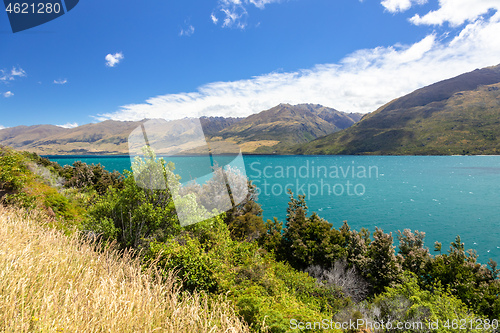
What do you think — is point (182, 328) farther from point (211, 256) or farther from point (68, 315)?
point (211, 256)

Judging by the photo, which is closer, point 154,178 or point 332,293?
point 154,178

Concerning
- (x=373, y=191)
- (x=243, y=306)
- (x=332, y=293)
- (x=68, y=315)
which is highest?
(x=68, y=315)

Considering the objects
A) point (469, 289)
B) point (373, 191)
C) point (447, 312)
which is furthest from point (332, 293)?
point (373, 191)

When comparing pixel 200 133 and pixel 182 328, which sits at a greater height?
pixel 200 133

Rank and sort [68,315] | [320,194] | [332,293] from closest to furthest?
[68,315] → [332,293] → [320,194]

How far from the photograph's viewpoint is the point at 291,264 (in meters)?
20.0

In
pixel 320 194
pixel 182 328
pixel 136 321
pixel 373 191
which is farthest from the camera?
pixel 373 191

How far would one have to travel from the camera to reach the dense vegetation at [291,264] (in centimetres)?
1106

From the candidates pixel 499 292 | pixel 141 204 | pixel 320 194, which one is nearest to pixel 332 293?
pixel 499 292

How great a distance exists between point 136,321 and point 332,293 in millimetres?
16199

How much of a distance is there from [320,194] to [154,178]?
176 feet

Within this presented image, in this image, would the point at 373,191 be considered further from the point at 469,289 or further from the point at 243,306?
the point at 243,306

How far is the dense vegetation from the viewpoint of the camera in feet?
36.3

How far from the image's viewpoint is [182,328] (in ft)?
13.5
